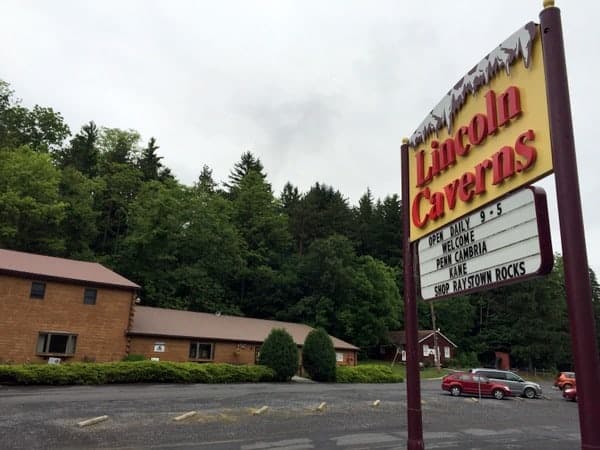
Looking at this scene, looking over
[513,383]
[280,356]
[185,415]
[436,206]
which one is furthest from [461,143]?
[513,383]

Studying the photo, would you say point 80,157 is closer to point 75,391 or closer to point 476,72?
point 75,391

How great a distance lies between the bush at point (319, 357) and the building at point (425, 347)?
28.2m

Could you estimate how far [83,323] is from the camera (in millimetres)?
30406

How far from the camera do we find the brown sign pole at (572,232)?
3.46m

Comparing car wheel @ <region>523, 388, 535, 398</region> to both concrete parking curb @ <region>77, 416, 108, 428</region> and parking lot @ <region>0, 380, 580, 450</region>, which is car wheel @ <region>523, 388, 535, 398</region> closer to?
parking lot @ <region>0, 380, 580, 450</region>

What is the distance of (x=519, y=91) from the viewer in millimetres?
4750

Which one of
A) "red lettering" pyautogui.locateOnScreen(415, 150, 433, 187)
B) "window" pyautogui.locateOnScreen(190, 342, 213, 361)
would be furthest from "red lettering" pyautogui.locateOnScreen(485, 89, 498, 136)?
"window" pyautogui.locateOnScreen(190, 342, 213, 361)

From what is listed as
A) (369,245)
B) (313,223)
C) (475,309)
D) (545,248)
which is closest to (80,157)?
(313,223)

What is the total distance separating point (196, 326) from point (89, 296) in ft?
28.3

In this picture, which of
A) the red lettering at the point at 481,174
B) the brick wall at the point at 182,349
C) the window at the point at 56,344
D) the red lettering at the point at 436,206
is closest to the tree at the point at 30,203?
the window at the point at 56,344

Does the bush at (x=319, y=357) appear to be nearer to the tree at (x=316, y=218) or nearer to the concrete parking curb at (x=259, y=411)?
the concrete parking curb at (x=259, y=411)

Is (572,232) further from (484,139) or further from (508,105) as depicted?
(484,139)

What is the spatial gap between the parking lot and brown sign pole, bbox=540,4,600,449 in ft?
30.5

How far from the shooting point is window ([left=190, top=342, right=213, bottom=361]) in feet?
114
